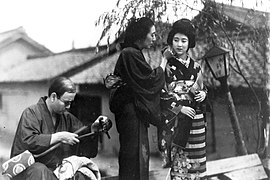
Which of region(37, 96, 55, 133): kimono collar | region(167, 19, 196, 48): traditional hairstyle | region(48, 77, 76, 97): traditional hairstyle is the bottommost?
region(37, 96, 55, 133): kimono collar

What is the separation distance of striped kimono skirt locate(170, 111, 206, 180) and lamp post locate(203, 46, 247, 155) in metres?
0.43

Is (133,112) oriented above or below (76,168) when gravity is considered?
above

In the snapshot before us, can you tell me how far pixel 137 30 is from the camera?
4.09m

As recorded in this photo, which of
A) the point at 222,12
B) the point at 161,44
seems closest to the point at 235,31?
the point at 222,12

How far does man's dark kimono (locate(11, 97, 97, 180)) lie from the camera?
3.61m

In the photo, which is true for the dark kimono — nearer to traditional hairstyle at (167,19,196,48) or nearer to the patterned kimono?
the patterned kimono

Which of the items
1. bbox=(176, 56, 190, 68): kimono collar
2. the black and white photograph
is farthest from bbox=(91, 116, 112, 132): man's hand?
bbox=(176, 56, 190, 68): kimono collar

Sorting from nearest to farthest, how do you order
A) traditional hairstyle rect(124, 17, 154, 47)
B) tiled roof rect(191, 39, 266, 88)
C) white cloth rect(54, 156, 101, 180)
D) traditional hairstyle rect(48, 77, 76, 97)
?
1. white cloth rect(54, 156, 101, 180)
2. traditional hairstyle rect(48, 77, 76, 97)
3. traditional hairstyle rect(124, 17, 154, 47)
4. tiled roof rect(191, 39, 266, 88)

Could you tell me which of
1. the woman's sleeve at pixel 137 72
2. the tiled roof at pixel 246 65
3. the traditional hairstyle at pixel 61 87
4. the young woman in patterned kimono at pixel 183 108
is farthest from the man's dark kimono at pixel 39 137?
Answer: the tiled roof at pixel 246 65

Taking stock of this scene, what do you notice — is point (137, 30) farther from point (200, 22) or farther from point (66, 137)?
point (66, 137)

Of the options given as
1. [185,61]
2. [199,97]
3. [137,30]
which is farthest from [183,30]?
[199,97]

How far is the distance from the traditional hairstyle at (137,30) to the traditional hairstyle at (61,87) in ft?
1.97

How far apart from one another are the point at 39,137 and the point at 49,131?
0.37 feet

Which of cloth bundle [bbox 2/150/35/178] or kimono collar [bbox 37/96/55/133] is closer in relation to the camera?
cloth bundle [bbox 2/150/35/178]
